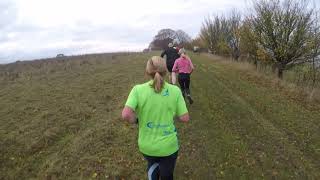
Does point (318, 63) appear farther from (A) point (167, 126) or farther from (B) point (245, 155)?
(A) point (167, 126)

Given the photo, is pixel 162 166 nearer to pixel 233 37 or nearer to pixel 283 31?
pixel 283 31

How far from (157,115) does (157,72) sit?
1.71ft

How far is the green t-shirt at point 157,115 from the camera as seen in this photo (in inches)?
188

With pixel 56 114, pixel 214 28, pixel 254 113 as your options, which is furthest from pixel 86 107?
pixel 214 28

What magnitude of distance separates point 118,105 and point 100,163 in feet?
20.8

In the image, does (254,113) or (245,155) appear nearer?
(245,155)

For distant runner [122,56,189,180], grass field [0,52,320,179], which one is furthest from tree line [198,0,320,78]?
distant runner [122,56,189,180]

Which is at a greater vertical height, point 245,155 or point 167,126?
point 167,126

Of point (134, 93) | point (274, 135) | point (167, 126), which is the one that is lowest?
point (274, 135)

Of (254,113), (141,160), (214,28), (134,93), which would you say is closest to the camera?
(134,93)

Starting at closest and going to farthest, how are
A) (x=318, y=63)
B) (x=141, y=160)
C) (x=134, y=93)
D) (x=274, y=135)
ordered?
(x=134, y=93) < (x=141, y=160) < (x=274, y=135) < (x=318, y=63)

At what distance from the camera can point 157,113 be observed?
4840mm

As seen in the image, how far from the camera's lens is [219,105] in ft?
51.2

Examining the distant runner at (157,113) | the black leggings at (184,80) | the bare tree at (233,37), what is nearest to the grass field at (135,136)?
the black leggings at (184,80)
